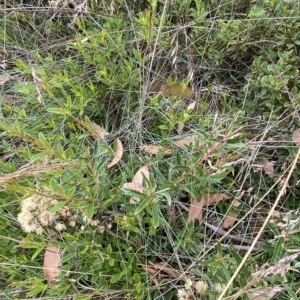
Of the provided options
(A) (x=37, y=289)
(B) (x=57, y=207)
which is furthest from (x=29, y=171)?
(A) (x=37, y=289)

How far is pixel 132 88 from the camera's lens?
169 centimetres

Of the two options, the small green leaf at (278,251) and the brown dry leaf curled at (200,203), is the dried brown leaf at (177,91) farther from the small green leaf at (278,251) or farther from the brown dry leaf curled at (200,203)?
the small green leaf at (278,251)

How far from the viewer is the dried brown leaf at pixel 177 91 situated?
5.24ft

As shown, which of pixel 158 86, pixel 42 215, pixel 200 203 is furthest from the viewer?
pixel 158 86

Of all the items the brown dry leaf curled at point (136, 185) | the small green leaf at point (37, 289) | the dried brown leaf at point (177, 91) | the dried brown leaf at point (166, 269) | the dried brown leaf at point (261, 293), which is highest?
the dried brown leaf at point (177, 91)

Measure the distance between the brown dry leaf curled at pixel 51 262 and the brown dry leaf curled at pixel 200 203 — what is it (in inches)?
17.1

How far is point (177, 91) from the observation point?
1.61m

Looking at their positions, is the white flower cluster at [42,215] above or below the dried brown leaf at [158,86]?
below

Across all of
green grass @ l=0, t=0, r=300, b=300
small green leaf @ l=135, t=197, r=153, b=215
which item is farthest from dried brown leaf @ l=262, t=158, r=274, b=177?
small green leaf @ l=135, t=197, r=153, b=215

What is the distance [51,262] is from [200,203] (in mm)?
508

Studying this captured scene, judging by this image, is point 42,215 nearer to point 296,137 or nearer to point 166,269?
point 166,269

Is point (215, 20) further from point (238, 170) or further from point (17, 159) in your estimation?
point (17, 159)

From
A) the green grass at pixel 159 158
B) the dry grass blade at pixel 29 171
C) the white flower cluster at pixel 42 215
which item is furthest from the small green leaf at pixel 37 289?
the dry grass blade at pixel 29 171

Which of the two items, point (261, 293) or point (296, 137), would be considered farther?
point (296, 137)
